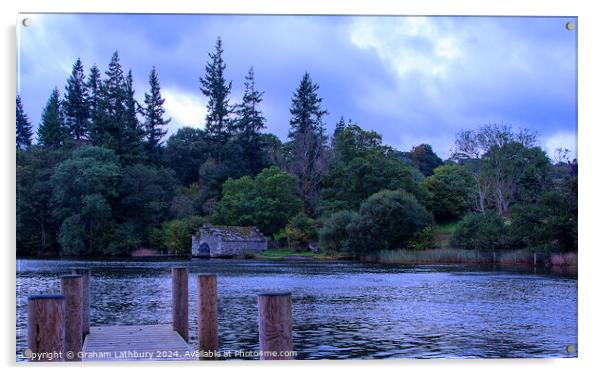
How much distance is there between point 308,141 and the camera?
17.9 meters

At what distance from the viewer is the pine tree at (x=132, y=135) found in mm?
14583

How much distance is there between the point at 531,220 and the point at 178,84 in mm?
11757

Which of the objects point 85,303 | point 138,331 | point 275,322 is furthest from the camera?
point 85,303

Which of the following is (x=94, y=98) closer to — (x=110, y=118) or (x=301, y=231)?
(x=110, y=118)

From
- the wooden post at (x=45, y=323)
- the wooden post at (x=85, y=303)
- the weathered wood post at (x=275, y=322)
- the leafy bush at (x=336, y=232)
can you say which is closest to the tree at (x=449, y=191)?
the leafy bush at (x=336, y=232)

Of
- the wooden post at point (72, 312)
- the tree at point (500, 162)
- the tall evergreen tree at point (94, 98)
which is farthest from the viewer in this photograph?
the tree at point (500, 162)

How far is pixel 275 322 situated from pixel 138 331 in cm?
432

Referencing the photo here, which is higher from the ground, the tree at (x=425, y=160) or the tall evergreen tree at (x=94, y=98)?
the tall evergreen tree at (x=94, y=98)

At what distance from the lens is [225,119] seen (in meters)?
15.1

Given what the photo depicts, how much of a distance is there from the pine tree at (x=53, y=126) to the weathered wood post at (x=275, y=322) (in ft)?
17.5

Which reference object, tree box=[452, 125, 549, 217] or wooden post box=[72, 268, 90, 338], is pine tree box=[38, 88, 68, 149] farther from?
tree box=[452, 125, 549, 217]

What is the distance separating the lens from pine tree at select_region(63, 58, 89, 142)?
11.1 m
